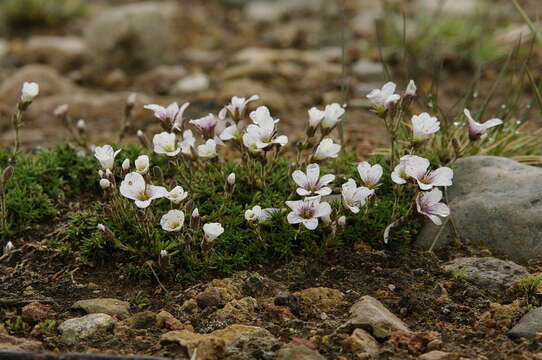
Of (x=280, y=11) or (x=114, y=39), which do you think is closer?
(x=114, y=39)

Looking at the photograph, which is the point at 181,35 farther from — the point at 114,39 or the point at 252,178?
the point at 252,178

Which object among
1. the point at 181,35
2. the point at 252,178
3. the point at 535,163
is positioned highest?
the point at 252,178

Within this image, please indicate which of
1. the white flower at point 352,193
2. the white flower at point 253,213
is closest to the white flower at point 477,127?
the white flower at point 352,193

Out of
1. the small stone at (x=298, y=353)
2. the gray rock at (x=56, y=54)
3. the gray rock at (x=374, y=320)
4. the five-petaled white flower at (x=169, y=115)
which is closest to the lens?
the small stone at (x=298, y=353)

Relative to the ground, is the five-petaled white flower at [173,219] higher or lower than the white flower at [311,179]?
lower

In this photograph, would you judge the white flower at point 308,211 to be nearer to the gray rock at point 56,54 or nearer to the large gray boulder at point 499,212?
the large gray boulder at point 499,212

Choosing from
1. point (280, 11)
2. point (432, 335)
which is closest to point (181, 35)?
point (280, 11)
